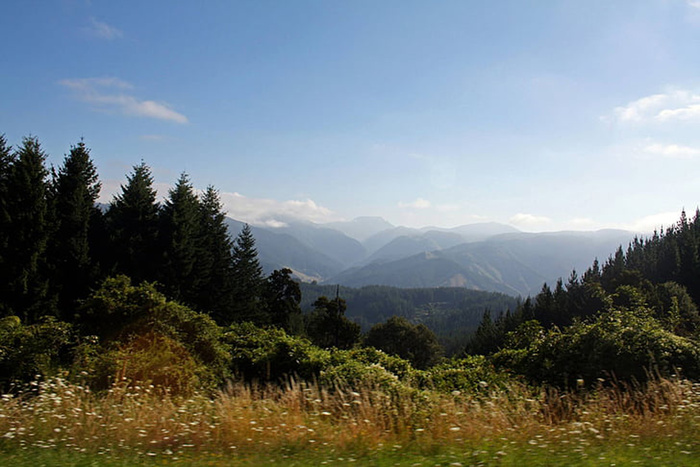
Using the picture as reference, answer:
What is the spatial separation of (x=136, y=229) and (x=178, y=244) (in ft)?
11.8

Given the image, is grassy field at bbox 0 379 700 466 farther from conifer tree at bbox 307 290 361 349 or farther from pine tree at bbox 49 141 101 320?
conifer tree at bbox 307 290 361 349

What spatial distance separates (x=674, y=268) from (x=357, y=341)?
54.6 m

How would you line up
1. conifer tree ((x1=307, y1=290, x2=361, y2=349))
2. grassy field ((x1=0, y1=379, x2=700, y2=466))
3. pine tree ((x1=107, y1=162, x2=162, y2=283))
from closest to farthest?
grassy field ((x1=0, y1=379, x2=700, y2=466))
pine tree ((x1=107, y1=162, x2=162, y2=283))
conifer tree ((x1=307, y1=290, x2=361, y2=349))

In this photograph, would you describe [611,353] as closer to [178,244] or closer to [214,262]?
[178,244]

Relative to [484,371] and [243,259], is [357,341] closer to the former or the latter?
[243,259]

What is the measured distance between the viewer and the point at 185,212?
113ft

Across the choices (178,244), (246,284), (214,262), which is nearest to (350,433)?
(178,244)

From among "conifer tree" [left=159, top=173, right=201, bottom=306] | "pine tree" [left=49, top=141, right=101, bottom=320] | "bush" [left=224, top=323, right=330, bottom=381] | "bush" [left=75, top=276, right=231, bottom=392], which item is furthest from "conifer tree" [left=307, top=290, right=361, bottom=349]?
"bush" [left=75, top=276, right=231, bottom=392]

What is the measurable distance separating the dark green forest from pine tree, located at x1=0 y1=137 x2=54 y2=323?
0.21ft

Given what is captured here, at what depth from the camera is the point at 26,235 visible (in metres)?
24.8

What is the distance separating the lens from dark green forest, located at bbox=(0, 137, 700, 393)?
1047 centimetres

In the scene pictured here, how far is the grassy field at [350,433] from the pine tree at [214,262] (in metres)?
31.8

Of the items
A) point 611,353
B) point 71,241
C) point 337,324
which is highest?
point 71,241

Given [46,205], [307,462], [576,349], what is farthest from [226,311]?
[307,462]
